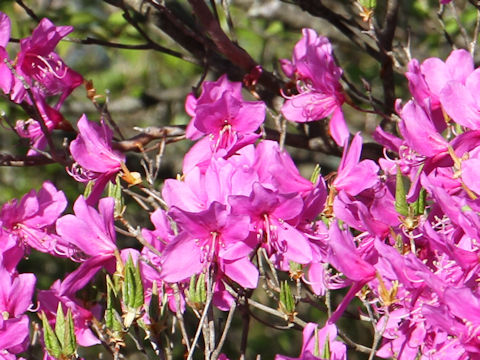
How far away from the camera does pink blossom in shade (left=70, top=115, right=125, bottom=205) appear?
1632 millimetres

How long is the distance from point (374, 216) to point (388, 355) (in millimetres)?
244

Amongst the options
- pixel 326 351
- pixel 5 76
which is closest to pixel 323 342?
pixel 326 351

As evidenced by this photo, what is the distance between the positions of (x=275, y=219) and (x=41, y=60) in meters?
0.66

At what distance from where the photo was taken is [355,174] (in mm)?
1509

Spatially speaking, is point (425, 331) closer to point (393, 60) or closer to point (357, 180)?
point (357, 180)

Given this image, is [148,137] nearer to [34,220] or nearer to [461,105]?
[34,220]

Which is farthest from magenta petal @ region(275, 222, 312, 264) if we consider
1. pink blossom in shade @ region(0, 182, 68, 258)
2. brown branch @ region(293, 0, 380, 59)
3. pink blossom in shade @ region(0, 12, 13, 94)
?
brown branch @ region(293, 0, 380, 59)

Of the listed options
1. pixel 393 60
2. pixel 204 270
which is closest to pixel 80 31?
pixel 393 60

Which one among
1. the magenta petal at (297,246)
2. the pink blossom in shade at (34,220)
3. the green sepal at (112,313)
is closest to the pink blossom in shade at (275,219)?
the magenta petal at (297,246)

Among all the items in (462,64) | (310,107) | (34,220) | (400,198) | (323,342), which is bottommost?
(34,220)

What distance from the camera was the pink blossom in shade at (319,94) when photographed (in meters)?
1.80

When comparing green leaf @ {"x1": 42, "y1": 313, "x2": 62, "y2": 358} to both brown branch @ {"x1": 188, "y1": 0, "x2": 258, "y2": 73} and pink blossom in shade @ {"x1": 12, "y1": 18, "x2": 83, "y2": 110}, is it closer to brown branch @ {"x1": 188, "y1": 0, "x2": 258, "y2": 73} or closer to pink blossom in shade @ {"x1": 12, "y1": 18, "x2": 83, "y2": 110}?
pink blossom in shade @ {"x1": 12, "y1": 18, "x2": 83, "y2": 110}

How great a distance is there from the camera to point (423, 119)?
1410mm

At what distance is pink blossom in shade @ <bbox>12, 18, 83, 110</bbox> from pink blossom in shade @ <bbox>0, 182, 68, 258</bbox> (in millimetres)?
204
